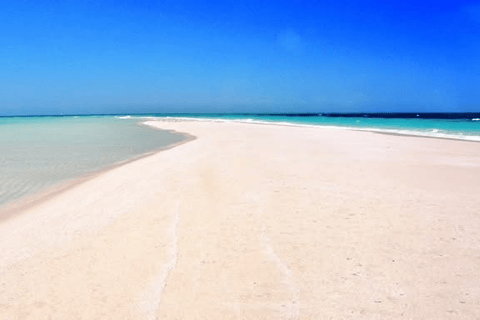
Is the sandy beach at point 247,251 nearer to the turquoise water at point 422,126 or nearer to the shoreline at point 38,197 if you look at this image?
the shoreline at point 38,197

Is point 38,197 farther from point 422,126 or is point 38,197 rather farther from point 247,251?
point 422,126

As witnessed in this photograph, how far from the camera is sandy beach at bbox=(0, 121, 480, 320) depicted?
3064mm

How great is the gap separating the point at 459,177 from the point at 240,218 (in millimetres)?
5968

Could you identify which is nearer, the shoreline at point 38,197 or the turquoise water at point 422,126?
the shoreline at point 38,197

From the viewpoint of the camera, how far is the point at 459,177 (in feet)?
27.9

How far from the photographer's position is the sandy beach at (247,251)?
3064 millimetres

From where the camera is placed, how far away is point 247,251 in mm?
4141

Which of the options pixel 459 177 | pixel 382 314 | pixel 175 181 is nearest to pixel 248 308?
pixel 382 314

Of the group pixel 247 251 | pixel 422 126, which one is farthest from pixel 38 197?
pixel 422 126

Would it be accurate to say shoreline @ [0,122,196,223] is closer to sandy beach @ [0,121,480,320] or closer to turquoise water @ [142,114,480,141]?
sandy beach @ [0,121,480,320]

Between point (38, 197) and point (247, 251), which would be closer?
point (247, 251)

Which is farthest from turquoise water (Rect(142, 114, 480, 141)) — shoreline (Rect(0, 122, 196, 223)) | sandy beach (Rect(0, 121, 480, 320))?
shoreline (Rect(0, 122, 196, 223))

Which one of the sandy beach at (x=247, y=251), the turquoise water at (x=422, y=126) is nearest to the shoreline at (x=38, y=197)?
the sandy beach at (x=247, y=251)

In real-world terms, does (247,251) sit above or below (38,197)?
above
